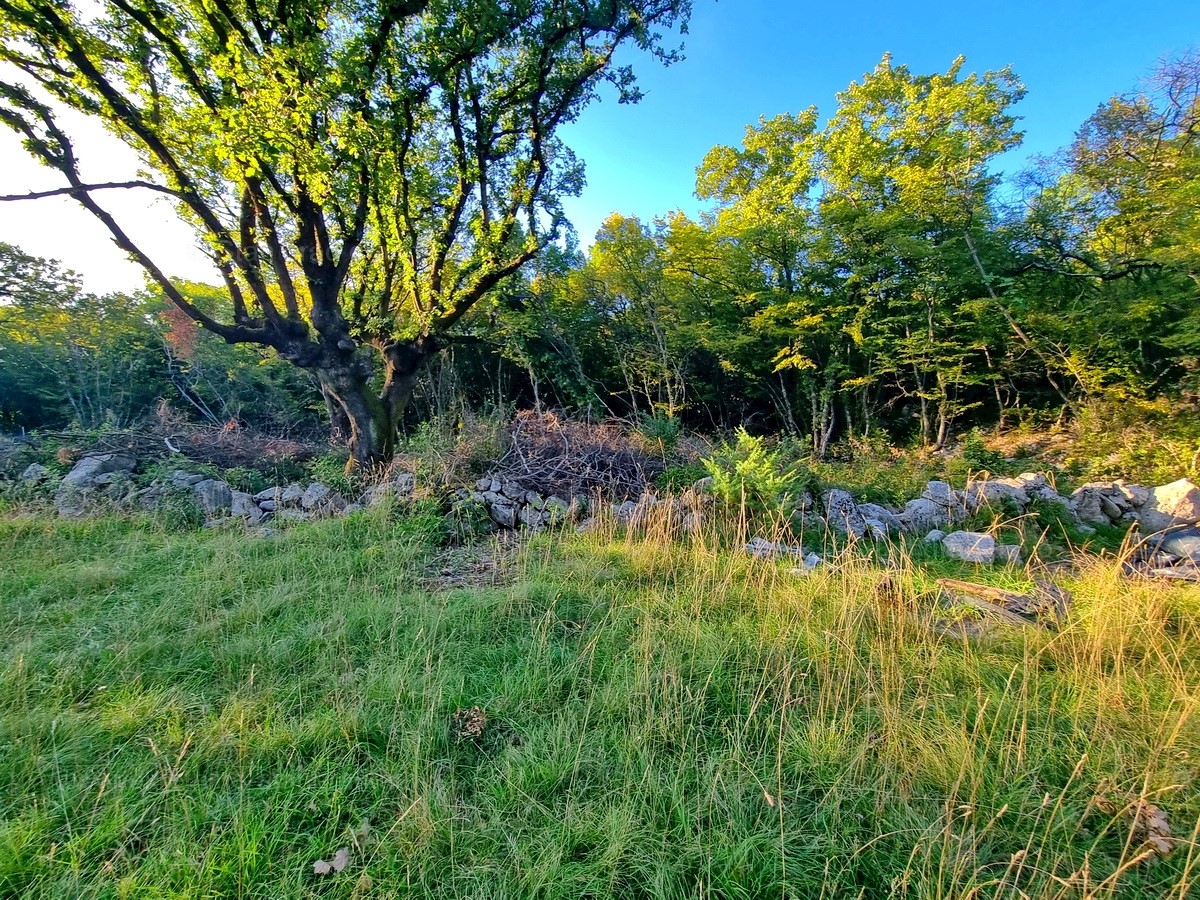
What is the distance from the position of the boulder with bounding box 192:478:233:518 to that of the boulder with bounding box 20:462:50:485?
2091mm

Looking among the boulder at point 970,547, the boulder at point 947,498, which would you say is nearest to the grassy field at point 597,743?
the boulder at point 970,547

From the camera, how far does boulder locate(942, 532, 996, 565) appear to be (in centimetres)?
420

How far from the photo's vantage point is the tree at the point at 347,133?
498 cm

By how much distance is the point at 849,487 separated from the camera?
628cm

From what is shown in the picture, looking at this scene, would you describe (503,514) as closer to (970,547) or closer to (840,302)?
(970,547)

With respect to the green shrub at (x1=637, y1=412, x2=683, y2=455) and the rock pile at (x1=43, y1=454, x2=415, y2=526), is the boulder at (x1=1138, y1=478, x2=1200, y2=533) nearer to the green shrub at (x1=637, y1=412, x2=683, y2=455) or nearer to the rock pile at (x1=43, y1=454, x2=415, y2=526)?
the green shrub at (x1=637, y1=412, x2=683, y2=455)

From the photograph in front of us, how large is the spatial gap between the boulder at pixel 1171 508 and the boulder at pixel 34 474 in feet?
47.1

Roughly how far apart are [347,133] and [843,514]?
7.61 metres

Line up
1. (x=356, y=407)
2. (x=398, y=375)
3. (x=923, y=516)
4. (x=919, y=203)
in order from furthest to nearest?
(x=919, y=203) → (x=398, y=375) → (x=356, y=407) → (x=923, y=516)

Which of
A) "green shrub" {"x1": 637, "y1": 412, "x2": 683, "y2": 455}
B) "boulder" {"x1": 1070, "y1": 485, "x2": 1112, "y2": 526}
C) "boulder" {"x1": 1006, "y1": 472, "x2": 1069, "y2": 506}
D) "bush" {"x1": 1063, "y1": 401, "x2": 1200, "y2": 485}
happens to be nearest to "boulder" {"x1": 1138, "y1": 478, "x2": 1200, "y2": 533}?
"boulder" {"x1": 1070, "y1": 485, "x2": 1112, "y2": 526}

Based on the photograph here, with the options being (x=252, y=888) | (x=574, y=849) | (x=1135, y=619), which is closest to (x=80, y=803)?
(x=252, y=888)

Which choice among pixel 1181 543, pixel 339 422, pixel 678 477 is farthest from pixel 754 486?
pixel 339 422

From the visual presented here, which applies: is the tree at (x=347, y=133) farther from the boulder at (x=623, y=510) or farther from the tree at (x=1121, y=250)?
the tree at (x=1121, y=250)

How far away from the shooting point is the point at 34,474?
5949mm
